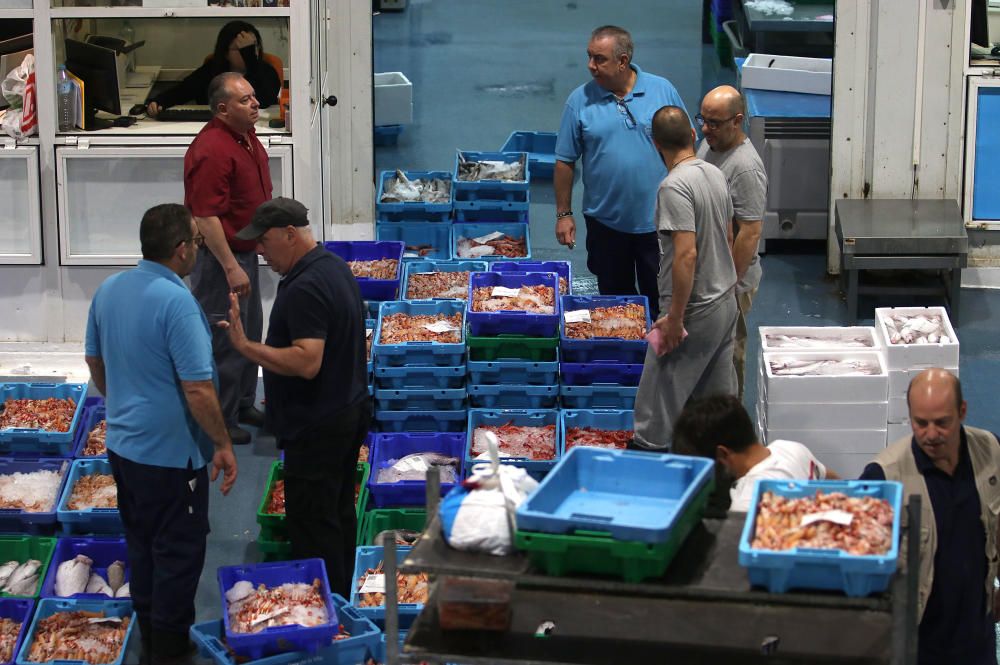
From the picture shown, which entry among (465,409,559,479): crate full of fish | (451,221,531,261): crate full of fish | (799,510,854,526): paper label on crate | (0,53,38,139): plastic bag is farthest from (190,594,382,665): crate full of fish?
(0,53,38,139): plastic bag

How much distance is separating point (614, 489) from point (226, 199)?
385 centimetres

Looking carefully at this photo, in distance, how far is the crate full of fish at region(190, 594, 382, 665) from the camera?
5258 millimetres

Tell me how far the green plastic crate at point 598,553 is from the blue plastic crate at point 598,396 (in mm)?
3803

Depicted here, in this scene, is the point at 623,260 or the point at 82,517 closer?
the point at 82,517

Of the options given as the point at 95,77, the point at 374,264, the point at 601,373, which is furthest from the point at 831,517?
the point at 95,77

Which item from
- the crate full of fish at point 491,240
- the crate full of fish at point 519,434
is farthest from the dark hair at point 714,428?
the crate full of fish at point 491,240

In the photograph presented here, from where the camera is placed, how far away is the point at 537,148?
12.6 meters

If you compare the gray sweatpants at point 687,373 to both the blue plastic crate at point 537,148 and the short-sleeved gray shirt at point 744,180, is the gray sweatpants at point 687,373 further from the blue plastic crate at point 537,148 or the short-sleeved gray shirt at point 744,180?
the blue plastic crate at point 537,148

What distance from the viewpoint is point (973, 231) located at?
9.72 metres

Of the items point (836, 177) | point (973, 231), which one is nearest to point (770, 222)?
point (836, 177)

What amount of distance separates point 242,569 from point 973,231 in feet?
20.1

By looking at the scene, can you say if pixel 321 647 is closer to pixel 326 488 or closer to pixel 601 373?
pixel 326 488

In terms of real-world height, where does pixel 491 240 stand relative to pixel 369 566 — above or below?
above

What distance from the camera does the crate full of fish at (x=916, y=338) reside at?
6656 mm
